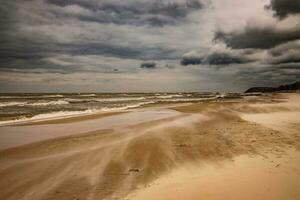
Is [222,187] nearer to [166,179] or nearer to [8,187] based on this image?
[166,179]

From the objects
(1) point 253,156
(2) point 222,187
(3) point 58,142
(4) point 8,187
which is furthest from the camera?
(3) point 58,142

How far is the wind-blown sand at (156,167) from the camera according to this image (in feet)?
18.7

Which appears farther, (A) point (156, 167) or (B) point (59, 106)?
(B) point (59, 106)

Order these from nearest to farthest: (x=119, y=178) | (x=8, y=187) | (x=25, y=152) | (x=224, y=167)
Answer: (x=8, y=187), (x=119, y=178), (x=224, y=167), (x=25, y=152)

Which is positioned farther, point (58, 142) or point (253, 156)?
point (58, 142)

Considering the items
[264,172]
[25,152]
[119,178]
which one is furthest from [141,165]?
[25,152]

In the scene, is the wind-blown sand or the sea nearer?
the wind-blown sand

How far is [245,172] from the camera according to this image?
6.77 metres

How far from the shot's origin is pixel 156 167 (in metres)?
7.50

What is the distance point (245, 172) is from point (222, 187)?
4.23 feet

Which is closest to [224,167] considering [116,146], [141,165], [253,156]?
[253,156]

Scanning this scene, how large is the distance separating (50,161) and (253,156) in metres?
6.07

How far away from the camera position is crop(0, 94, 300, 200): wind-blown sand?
5.69 metres

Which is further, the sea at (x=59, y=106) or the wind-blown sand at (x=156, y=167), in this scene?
the sea at (x=59, y=106)
